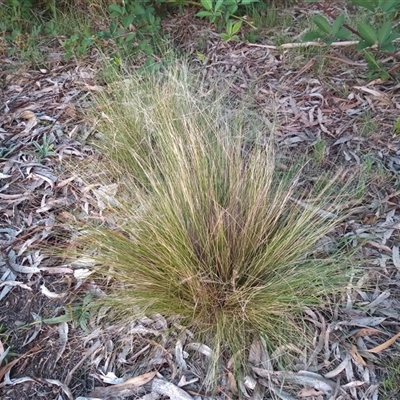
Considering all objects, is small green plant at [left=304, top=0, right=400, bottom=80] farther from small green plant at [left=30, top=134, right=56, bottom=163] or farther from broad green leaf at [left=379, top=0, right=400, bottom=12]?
small green plant at [left=30, top=134, right=56, bottom=163]

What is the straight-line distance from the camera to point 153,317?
1835mm

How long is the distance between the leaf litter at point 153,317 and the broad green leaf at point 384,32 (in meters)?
0.35

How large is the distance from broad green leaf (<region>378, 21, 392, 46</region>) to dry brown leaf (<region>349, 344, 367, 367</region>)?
4.98 ft

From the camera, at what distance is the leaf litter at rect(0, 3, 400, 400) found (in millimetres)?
1684

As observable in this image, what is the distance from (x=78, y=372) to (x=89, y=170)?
104 cm

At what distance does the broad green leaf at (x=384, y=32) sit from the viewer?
2.45 m

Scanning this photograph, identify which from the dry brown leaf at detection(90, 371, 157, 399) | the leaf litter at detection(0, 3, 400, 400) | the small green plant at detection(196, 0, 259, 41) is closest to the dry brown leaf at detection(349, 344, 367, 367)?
the leaf litter at detection(0, 3, 400, 400)

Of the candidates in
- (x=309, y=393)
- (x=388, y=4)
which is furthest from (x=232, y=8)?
(x=309, y=393)

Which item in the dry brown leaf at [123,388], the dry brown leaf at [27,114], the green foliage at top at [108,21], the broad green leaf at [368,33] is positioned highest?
the broad green leaf at [368,33]

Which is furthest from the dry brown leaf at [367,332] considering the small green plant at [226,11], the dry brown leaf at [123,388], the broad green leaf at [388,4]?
the small green plant at [226,11]

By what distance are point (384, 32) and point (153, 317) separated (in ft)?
5.69

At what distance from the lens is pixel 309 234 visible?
1.89 m

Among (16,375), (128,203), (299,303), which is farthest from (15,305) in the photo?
(299,303)

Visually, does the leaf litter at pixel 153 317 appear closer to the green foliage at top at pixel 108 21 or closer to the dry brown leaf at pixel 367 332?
the dry brown leaf at pixel 367 332
